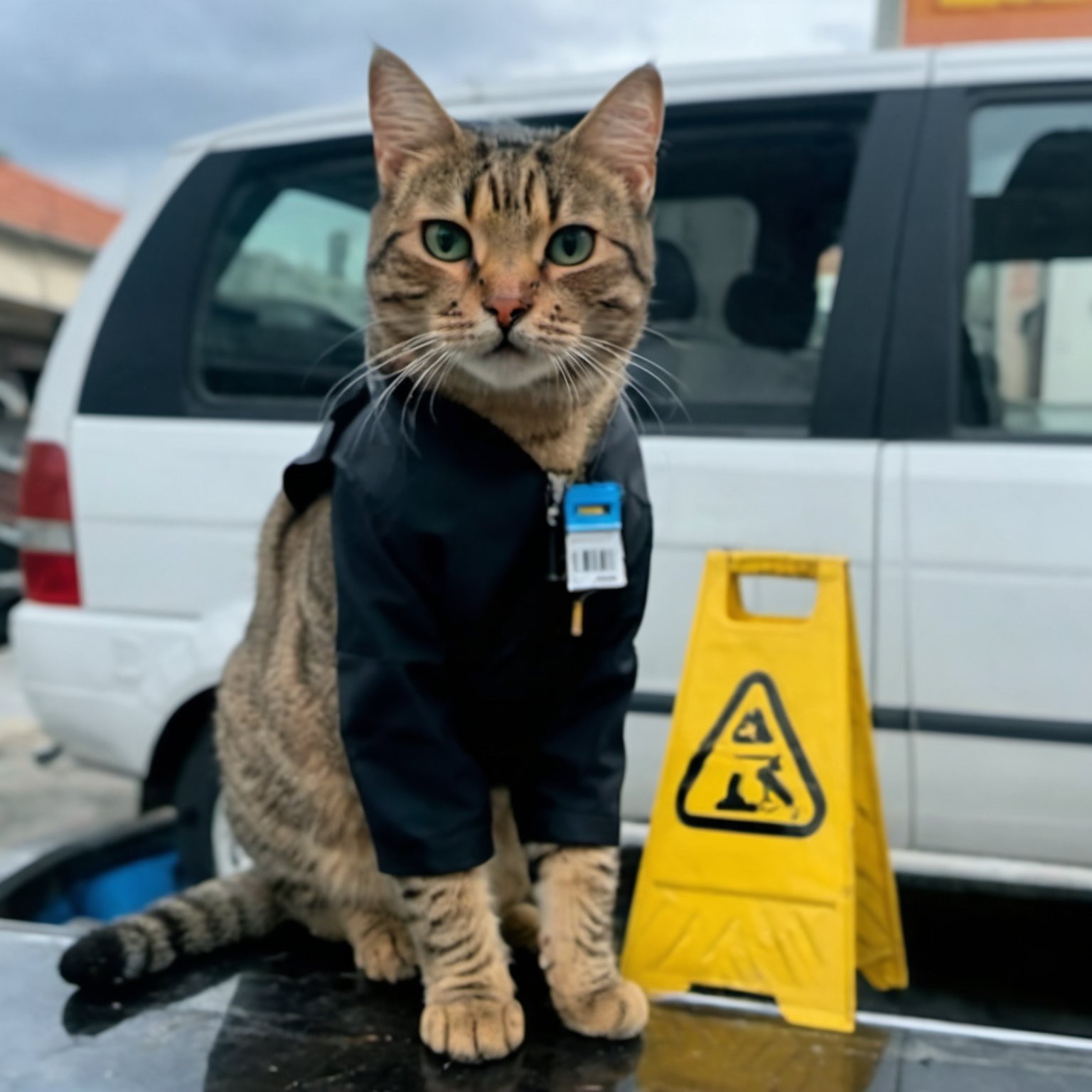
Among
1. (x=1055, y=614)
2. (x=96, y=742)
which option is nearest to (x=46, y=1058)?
(x=96, y=742)

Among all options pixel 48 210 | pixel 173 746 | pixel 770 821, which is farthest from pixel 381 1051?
pixel 48 210

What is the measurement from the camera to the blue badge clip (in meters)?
1.36

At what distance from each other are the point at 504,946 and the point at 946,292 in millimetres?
1410

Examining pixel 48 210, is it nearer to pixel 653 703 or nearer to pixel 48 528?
pixel 48 528

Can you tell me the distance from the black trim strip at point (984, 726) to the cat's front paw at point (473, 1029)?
3.14 feet

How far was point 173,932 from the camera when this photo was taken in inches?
63.4

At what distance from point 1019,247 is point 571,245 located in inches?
43.5

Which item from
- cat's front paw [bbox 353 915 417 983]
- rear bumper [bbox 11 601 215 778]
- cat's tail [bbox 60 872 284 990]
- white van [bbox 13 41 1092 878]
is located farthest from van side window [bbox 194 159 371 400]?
cat's front paw [bbox 353 915 417 983]

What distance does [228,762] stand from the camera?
1.82m

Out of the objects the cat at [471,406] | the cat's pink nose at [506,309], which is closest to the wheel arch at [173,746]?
the cat at [471,406]

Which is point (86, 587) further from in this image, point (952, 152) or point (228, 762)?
point (952, 152)

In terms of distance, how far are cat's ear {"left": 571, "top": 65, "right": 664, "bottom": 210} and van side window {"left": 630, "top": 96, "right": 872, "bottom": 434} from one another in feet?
2.13

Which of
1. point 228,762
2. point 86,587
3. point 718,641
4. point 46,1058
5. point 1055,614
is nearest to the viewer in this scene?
point 46,1058

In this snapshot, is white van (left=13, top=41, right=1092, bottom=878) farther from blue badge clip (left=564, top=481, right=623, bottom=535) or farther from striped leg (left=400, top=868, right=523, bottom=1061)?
striped leg (left=400, top=868, right=523, bottom=1061)
